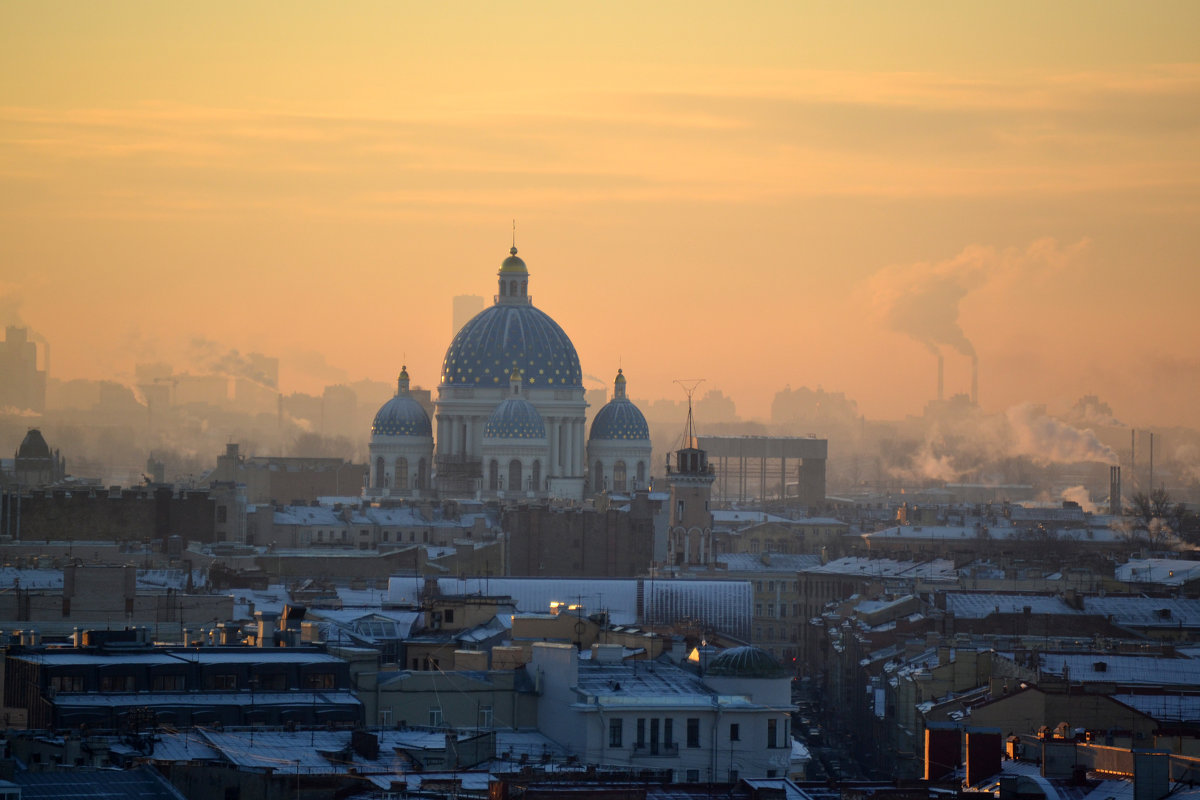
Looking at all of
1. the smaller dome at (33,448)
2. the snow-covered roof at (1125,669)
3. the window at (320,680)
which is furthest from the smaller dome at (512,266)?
the window at (320,680)

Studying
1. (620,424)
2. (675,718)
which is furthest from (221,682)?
(620,424)

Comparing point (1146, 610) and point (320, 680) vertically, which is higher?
point (1146, 610)

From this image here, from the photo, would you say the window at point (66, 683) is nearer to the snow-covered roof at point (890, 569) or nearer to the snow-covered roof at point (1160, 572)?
the snow-covered roof at point (1160, 572)

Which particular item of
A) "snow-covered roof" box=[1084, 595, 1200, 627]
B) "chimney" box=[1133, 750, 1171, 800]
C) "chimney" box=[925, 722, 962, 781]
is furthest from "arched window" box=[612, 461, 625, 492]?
"chimney" box=[1133, 750, 1171, 800]

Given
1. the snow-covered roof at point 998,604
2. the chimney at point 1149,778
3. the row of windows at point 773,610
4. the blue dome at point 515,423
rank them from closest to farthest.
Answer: the chimney at point 1149,778, the snow-covered roof at point 998,604, the row of windows at point 773,610, the blue dome at point 515,423

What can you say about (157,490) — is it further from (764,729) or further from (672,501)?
(764,729)

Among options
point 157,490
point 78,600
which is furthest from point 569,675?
point 157,490

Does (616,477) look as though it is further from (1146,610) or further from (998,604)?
(1146,610)
